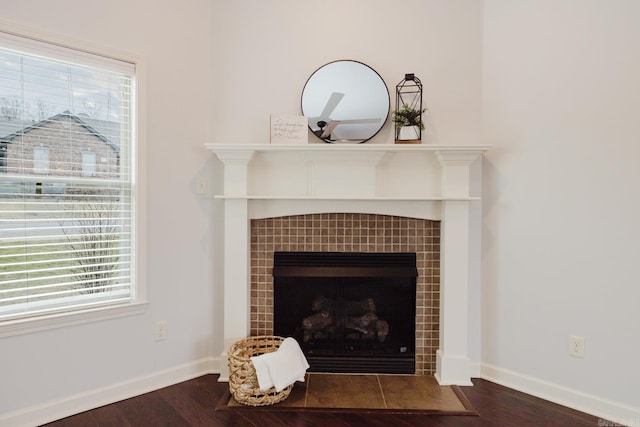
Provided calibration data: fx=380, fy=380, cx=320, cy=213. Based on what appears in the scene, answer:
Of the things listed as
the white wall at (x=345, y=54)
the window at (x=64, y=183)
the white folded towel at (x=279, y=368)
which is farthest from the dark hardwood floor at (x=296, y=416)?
the window at (x=64, y=183)

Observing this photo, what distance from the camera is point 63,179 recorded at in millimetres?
2088

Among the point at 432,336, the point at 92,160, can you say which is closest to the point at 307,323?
the point at 432,336

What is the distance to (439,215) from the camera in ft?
8.27

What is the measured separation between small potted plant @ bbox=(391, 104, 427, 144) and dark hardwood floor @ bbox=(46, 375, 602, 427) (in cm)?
161

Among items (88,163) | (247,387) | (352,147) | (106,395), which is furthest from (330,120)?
(106,395)

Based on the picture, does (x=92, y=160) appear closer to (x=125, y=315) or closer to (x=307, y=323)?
(x=125, y=315)

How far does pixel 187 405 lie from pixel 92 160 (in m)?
1.50

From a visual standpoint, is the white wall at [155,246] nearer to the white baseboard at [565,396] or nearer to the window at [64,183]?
the window at [64,183]

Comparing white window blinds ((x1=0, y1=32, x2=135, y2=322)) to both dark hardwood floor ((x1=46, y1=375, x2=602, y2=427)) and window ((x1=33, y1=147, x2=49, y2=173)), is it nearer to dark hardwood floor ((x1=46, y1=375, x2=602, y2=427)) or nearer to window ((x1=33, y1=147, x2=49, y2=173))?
window ((x1=33, y1=147, x2=49, y2=173))

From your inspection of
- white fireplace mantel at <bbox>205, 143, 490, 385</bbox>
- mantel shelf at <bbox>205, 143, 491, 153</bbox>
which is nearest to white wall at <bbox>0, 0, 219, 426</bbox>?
white fireplace mantel at <bbox>205, 143, 490, 385</bbox>

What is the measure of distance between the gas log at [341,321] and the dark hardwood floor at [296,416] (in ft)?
2.02

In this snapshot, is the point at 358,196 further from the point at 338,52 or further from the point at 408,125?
the point at 338,52

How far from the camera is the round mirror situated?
8.21ft

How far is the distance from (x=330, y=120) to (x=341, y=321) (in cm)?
137
